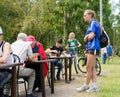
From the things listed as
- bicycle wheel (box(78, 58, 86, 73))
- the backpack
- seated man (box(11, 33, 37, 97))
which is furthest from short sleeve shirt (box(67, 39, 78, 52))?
seated man (box(11, 33, 37, 97))

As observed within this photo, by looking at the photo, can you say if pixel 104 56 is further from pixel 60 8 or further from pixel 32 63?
pixel 60 8

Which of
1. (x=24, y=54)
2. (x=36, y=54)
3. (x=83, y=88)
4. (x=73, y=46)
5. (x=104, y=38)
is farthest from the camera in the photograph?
(x=73, y=46)

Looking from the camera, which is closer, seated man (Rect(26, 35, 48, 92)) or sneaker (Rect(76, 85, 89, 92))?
seated man (Rect(26, 35, 48, 92))

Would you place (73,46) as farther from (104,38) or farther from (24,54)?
(24,54)

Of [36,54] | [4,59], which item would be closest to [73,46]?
[36,54]

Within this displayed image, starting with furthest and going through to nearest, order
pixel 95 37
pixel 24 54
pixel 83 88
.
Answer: pixel 83 88 → pixel 95 37 → pixel 24 54

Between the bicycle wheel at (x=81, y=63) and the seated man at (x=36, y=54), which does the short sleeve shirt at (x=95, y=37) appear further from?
the bicycle wheel at (x=81, y=63)

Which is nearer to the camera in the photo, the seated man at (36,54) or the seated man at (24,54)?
the seated man at (24,54)

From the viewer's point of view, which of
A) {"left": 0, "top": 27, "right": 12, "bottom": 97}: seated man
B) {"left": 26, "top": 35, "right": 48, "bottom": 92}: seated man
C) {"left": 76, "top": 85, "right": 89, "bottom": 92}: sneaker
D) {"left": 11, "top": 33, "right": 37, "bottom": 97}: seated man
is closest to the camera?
{"left": 0, "top": 27, "right": 12, "bottom": 97}: seated man

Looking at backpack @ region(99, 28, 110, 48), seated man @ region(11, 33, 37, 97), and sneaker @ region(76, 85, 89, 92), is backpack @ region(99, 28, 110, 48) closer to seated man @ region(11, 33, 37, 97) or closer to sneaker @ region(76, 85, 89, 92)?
sneaker @ region(76, 85, 89, 92)

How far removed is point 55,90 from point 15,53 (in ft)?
7.16

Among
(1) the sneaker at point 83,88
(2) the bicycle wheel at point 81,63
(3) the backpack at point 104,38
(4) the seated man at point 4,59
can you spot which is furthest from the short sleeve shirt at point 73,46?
(4) the seated man at point 4,59

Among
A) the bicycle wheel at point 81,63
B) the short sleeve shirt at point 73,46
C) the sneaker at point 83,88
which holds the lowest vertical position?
the sneaker at point 83,88

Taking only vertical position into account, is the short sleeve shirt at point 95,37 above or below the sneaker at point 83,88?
above
